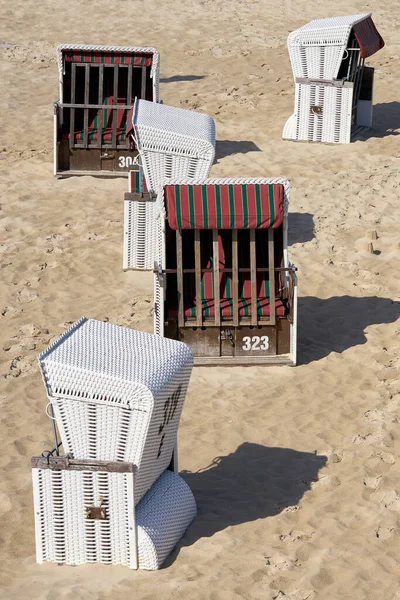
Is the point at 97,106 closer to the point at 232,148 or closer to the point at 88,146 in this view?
the point at 88,146

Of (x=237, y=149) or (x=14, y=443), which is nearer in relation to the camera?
(x=14, y=443)

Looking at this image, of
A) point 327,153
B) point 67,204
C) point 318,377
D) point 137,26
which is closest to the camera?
point 318,377

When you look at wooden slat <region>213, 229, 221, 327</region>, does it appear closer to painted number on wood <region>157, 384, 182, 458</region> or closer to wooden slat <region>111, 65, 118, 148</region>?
painted number on wood <region>157, 384, 182, 458</region>

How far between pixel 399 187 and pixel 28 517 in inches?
334

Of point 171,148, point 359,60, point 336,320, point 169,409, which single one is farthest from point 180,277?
point 359,60

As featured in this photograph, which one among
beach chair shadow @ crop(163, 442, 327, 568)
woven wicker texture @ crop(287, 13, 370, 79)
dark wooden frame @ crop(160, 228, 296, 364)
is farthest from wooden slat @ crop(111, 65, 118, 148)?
beach chair shadow @ crop(163, 442, 327, 568)

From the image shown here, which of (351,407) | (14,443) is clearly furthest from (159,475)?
(351,407)

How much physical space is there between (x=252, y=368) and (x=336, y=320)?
137 cm

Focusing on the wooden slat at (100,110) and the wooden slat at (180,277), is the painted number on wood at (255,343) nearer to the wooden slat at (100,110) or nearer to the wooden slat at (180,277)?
the wooden slat at (180,277)

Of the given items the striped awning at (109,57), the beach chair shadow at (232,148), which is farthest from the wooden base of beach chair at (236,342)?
the striped awning at (109,57)

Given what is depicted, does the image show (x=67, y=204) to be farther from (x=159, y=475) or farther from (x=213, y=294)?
(x=159, y=475)

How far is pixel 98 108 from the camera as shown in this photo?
52.4 feet

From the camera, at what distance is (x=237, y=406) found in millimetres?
9758

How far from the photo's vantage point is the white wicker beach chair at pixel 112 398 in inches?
275
